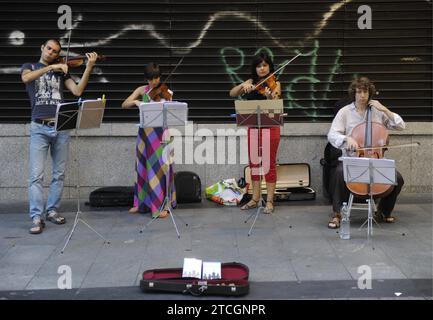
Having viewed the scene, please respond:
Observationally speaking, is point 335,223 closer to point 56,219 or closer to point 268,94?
point 268,94

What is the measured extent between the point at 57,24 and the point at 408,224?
495 cm

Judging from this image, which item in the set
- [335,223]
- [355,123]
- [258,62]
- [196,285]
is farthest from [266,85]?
[196,285]

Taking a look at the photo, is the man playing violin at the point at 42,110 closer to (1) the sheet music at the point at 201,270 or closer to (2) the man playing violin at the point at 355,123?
(1) the sheet music at the point at 201,270

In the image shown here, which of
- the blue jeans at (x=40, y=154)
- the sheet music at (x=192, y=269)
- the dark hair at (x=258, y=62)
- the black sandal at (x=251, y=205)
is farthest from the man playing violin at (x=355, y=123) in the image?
the blue jeans at (x=40, y=154)

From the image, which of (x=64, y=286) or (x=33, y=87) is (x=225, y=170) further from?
(x=64, y=286)

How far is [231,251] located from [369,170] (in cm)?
152

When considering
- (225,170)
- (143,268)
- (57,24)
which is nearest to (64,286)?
(143,268)

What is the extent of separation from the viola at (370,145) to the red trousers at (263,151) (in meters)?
1.15

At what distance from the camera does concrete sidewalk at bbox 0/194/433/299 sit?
5.69 metres

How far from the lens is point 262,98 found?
8023 millimetres

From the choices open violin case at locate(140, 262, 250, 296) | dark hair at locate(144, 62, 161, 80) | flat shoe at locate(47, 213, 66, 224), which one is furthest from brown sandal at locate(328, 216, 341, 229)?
flat shoe at locate(47, 213, 66, 224)

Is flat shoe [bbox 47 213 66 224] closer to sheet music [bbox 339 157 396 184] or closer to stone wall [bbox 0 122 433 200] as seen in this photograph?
stone wall [bbox 0 122 433 200]

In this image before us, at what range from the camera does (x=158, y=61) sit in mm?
9109

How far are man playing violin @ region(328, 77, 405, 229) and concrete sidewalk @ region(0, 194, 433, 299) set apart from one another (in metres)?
0.29
